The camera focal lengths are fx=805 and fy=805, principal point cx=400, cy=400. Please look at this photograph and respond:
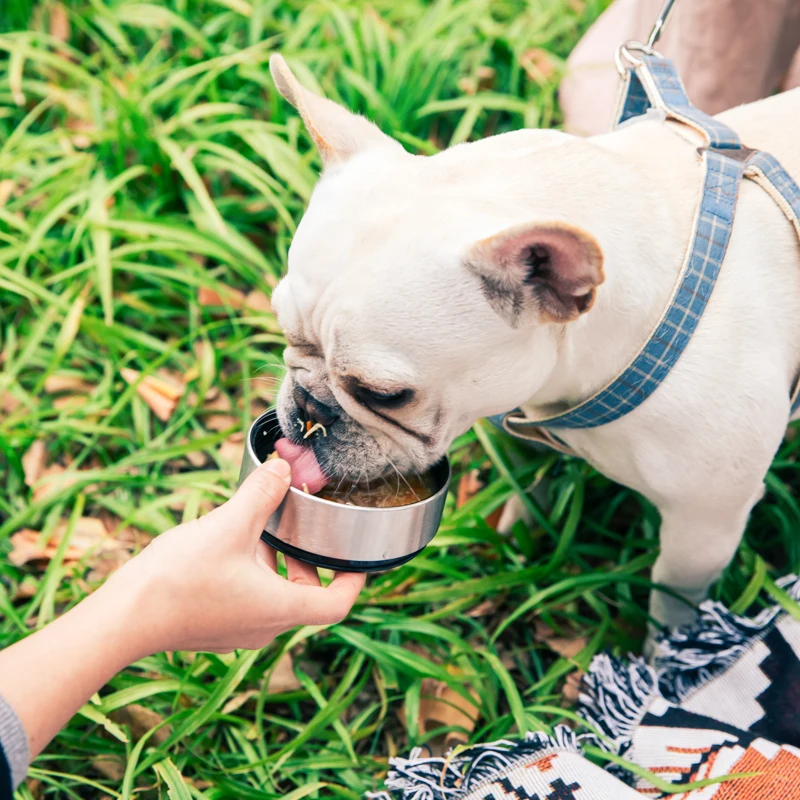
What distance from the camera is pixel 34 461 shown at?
262 centimetres

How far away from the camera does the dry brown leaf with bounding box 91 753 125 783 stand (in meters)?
1.99

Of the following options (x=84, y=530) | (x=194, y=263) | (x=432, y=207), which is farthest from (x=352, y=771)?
(x=194, y=263)

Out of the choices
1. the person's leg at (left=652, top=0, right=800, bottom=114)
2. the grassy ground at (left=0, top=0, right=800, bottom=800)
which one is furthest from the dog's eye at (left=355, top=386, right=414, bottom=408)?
the person's leg at (left=652, top=0, right=800, bottom=114)

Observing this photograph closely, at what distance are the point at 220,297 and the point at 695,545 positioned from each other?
1828mm

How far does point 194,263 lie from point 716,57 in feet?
6.21

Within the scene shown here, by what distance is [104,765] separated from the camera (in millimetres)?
2006

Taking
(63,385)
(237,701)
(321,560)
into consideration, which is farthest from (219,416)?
(321,560)

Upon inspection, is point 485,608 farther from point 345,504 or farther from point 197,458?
point 197,458

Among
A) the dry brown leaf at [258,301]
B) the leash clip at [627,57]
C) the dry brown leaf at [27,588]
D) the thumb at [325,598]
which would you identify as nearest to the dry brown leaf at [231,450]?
the dry brown leaf at [258,301]

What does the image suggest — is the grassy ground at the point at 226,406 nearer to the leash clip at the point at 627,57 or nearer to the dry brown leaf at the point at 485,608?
the dry brown leaf at the point at 485,608

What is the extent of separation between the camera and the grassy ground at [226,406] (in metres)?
2.06

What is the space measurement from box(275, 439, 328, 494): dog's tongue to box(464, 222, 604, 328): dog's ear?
1.67 feet

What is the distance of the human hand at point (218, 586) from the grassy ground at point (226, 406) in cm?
55

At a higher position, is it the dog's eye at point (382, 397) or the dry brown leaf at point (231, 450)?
the dog's eye at point (382, 397)
